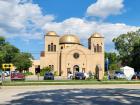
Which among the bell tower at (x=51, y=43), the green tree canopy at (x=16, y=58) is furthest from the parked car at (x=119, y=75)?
the green tree canopy at (x=16, y=58)

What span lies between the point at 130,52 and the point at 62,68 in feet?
69.5

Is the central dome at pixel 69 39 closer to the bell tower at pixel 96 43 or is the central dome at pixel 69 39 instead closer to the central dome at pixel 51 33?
the bell tower at pixel 96 43

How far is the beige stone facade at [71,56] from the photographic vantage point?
110m

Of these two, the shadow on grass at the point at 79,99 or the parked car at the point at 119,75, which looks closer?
the shadow on grass at the point at 79,99

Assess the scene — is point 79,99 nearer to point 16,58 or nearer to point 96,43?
point 96,43

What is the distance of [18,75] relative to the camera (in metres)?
63.8

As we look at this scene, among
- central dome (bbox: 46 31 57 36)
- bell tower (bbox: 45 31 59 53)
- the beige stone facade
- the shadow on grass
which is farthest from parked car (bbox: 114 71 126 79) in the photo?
the shadow on grass

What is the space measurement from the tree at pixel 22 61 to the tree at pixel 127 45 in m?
27.9

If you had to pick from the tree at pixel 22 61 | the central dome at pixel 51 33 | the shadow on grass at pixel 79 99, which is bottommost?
the shadow on grass at pixel 79 99

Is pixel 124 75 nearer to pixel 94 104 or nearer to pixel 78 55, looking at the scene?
pixel 78 55

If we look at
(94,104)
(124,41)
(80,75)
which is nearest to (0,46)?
(124,41)

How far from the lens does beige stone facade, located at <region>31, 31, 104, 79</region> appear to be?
110125 millimetres

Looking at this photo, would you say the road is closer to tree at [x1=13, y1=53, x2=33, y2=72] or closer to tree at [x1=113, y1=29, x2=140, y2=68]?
tree at [x1=113, y1=29, x2=140, y2=68]

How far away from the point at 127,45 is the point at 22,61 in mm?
32111
